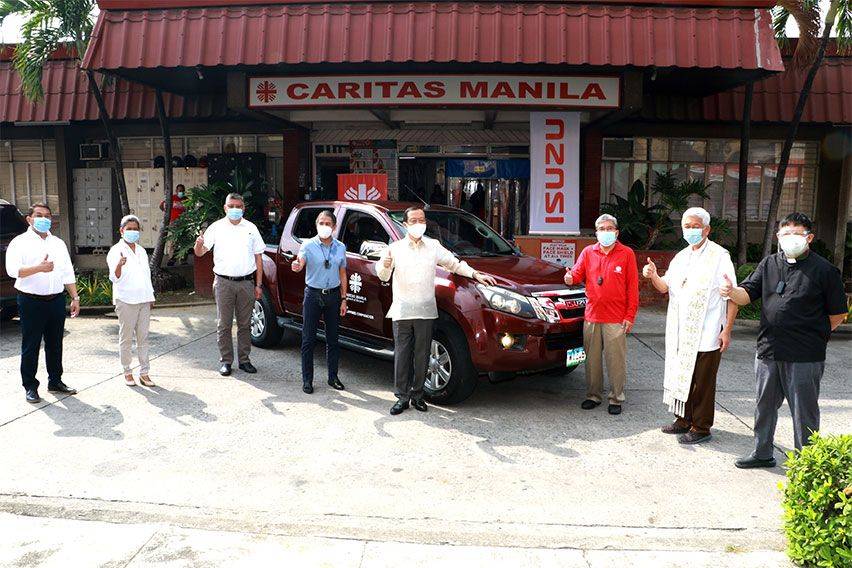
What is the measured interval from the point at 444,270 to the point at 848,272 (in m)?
11.6

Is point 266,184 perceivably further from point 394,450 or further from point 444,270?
point 394,450

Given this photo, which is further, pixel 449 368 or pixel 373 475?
pixel 449 368

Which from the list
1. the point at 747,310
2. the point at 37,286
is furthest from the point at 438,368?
the point at 747,310

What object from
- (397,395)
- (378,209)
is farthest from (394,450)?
(378,209)

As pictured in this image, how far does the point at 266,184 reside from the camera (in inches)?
543

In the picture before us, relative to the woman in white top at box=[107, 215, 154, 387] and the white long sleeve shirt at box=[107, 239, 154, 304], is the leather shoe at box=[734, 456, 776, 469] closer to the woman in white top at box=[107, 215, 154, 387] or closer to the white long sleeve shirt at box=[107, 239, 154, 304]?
the woman in white top at box=[107, 215, 154, 387]

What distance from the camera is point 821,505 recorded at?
350 cm

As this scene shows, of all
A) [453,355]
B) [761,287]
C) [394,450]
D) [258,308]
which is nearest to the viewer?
[761,287]

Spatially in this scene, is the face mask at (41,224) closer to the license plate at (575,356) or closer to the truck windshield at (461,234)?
the truck windshield at (461,234)

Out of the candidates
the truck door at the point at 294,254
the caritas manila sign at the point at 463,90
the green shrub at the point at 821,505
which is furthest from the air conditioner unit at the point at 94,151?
A: the green shrub at the point at 821,505

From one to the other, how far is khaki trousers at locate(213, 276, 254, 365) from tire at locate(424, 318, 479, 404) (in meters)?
2.40

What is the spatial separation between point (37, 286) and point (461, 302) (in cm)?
402

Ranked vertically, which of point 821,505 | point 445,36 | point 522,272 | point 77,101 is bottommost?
point 821,505

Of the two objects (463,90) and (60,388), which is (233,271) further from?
(463,90)
